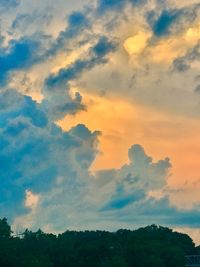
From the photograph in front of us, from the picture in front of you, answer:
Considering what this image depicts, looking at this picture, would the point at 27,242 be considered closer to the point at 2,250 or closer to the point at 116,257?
the point at 116,257

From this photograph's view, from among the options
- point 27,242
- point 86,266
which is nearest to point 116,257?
point 86,266

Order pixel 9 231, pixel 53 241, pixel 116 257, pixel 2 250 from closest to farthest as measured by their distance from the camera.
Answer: pixel 2 250
pixel 9 231
pixel 116 257
pixel 53 241

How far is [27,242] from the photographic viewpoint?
189 m

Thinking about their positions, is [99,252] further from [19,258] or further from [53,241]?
[19,258]

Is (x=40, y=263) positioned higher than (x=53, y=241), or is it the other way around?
(x=53, y=241)

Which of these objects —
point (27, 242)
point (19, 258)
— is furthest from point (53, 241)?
point (19, 258)

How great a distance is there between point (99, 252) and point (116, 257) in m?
14.8

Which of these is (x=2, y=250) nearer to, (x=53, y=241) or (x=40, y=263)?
(x=40, y=263)

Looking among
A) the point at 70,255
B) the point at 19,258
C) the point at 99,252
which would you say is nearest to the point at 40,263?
the point at 19,258

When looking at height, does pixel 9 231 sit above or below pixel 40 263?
above

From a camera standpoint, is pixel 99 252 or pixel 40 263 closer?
pixel 40 263

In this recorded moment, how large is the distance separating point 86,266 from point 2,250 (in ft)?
155

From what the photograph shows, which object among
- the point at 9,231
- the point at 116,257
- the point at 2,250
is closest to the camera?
the point at 2,250

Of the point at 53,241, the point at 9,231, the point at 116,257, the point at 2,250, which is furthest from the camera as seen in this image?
the point at 53,241
